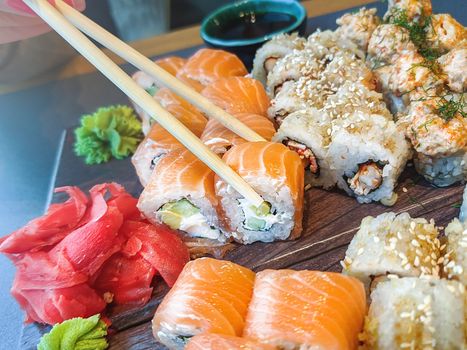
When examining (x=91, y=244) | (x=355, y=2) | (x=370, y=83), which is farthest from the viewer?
(x=355, y=2)

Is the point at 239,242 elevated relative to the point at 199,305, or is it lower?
lower

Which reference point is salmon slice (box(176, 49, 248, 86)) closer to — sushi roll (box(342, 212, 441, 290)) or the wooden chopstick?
the wooden chopstick

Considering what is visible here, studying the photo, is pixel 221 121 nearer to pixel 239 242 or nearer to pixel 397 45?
pixel 239 242

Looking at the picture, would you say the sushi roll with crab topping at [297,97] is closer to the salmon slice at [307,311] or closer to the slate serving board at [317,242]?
the slate serving board at [317,242]

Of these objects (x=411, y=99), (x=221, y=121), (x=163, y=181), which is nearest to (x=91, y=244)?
(x=163, y=181)

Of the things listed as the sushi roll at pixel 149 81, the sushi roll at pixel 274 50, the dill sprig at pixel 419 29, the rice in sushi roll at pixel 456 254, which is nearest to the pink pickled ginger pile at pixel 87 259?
the sushi roll at pixel 149 81

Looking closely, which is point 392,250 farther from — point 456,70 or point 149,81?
point 149,81
